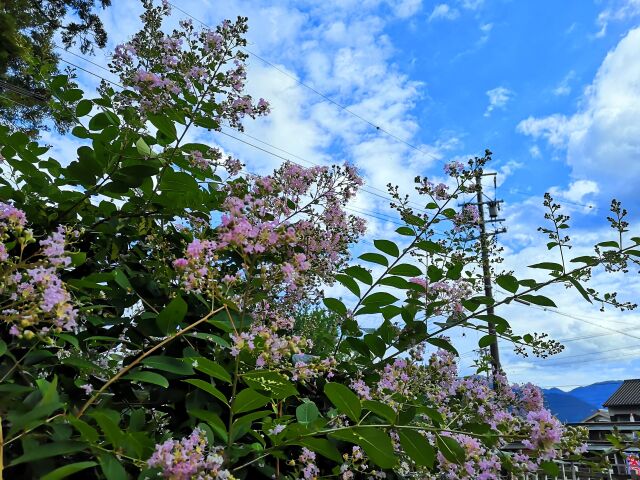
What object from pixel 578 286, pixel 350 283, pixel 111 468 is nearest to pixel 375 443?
pixel 111 468

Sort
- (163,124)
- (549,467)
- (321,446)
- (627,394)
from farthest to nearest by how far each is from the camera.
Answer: (627,394) → (163,124) → (549,467) → (321,446)

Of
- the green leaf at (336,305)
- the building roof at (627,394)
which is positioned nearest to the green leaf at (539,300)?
the green leaf at (336,305)

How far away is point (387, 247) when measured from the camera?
152 centimetres

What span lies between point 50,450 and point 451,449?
78 cm

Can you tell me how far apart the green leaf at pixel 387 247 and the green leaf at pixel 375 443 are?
2.37 ft

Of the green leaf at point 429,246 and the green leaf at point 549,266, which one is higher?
the green leaf at point 429,246

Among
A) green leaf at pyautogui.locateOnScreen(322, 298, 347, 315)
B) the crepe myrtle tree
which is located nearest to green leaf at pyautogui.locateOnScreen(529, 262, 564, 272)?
the crepe myrtle tree

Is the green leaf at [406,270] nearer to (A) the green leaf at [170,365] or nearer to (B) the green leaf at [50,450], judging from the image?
(A) the green leaf at [170,365]

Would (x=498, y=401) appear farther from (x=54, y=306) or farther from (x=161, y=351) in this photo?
(x=54, y=306)

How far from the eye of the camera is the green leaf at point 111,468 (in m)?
0.68

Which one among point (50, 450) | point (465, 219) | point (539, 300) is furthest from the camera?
point (465, 219)

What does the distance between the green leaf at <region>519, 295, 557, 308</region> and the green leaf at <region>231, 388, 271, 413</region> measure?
0.95 meters

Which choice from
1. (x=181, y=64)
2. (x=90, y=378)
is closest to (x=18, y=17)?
(x=181, y=64)

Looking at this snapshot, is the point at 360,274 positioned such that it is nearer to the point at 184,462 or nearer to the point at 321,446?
the point at 321,446
